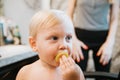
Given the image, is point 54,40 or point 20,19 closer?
point 54,40

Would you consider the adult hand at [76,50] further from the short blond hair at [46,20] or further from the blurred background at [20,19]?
the short blond hair at [46,20]

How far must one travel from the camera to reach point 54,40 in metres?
0.65

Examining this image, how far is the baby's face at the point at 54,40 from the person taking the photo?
25.2 inches

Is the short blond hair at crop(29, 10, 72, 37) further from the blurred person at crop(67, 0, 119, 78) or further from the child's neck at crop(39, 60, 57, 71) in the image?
the blurred person at crop(67, 0, 119, 78)

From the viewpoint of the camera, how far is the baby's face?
0.64 m

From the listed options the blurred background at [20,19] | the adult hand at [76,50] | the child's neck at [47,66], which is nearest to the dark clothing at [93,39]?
the adult hand at [76,50]

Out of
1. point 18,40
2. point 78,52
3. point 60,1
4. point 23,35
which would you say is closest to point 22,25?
point 23,35

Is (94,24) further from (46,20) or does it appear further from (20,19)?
(20,19)

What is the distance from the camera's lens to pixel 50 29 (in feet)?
2.12

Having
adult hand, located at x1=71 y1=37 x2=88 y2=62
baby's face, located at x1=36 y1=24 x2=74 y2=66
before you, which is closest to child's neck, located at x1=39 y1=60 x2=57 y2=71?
baby's face, located at x1=36 y1=24 x2=74 y2=66

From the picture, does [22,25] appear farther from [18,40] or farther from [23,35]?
[18,40]

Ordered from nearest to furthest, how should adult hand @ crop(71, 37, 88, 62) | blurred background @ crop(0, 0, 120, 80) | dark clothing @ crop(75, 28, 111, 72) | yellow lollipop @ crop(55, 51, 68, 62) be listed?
yellow lollipop @ crop(55, 51, 68, 62) → adult hand @ crop(71, 37, 88, 62) → dark clothing @ crop(75, 28, 111, 72) → blurred background @ crop(0, 0, 120, 80)

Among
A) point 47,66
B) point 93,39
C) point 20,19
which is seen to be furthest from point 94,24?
point 20,19

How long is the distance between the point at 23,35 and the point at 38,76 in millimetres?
1640
